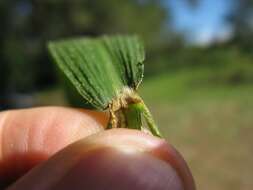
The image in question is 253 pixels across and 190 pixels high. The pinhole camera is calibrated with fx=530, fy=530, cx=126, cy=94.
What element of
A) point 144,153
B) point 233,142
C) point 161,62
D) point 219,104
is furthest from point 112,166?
point 161,62

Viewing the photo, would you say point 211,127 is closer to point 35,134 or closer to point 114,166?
point 35,134

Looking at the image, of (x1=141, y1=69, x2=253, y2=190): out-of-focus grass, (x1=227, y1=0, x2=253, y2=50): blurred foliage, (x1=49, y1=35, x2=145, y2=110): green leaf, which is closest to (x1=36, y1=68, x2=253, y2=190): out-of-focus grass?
(x1=141, y1=69, x2=253, y2=190): out-of-focus grass

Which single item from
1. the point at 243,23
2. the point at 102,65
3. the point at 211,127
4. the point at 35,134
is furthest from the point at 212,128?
the point at 243,23

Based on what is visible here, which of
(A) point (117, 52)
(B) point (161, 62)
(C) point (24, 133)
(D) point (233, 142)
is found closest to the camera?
(A) point (117, 52)

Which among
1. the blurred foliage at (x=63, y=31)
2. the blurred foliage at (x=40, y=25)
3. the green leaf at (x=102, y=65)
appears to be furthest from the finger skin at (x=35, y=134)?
the blurred foliage at (x=40, y=25)

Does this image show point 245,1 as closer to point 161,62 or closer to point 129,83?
point 161,62
